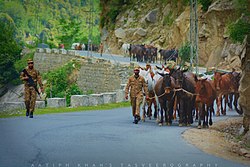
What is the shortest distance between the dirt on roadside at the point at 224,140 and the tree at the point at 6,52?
118 feet

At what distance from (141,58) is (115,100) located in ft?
86.6

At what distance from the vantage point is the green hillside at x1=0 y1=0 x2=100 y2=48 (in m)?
63.0

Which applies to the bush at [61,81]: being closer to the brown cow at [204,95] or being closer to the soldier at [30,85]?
the soldier at [30,85]

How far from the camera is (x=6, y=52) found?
57.8 m

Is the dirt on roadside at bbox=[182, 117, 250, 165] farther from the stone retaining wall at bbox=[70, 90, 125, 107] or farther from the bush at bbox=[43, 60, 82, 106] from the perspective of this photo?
the bush at bbox=[43, 60, 82, 106]

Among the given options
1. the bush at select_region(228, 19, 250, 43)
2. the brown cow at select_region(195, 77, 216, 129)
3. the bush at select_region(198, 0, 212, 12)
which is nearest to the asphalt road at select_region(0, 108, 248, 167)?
the brown cow at select_region(195, 77, 216, 129)

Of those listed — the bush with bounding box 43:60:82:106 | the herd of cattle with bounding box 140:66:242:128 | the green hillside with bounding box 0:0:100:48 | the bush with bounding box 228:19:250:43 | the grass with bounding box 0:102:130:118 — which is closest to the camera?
the herd of cattle with bounding box 140:66:242:128

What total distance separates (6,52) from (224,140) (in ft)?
144

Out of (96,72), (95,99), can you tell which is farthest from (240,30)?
Answer: (96,72)

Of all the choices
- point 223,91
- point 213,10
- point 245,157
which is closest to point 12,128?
point 245,157

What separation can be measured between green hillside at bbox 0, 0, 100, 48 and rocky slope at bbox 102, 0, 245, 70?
15.8 ft

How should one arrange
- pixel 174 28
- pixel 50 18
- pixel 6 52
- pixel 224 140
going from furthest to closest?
1. pixel 50 18
2. pixel 174 28
3. pixel 6 52
4. pixel 224 140

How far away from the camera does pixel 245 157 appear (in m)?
13.4

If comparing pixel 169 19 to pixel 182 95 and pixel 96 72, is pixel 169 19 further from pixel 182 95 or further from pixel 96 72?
pixel 182 95
